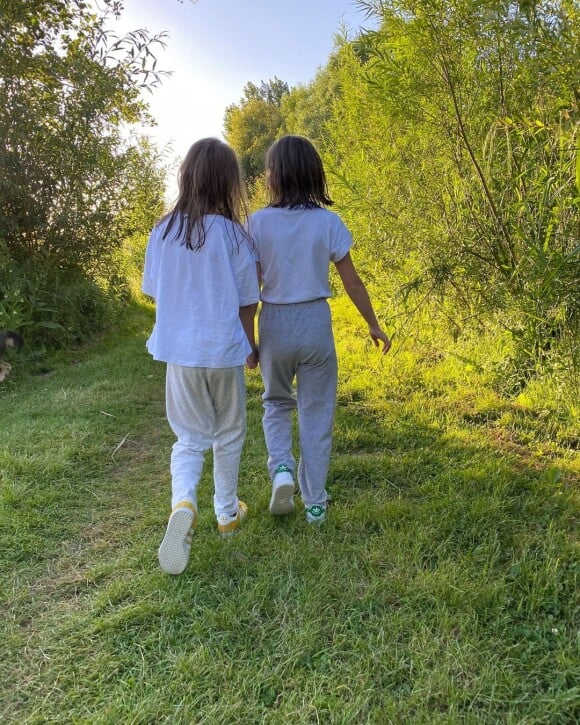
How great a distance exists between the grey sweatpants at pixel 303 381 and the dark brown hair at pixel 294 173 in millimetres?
453

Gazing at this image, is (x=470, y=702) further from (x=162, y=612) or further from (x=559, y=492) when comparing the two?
(x=559, y=492)

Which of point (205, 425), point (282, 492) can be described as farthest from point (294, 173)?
point (282, 492)

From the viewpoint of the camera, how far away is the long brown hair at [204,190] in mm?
1919

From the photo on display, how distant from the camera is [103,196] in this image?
18.9 ft

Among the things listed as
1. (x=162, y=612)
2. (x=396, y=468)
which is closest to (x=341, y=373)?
(x=396, y=468)

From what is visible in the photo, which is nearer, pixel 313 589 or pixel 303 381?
pixel 313 589

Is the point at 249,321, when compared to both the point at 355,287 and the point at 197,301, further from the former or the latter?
the point at 355,287

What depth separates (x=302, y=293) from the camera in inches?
81.3

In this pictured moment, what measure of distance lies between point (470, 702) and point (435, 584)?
0.44m

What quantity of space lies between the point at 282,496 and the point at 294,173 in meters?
1.42

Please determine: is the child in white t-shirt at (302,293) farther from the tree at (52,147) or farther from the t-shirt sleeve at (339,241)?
the tree at (52,147)

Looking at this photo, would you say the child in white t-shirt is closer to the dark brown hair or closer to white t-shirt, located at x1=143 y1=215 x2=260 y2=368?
the dark brown hair

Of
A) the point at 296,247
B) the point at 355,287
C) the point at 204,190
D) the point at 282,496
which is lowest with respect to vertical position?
the point at 282,496

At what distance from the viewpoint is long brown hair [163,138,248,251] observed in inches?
75.5
